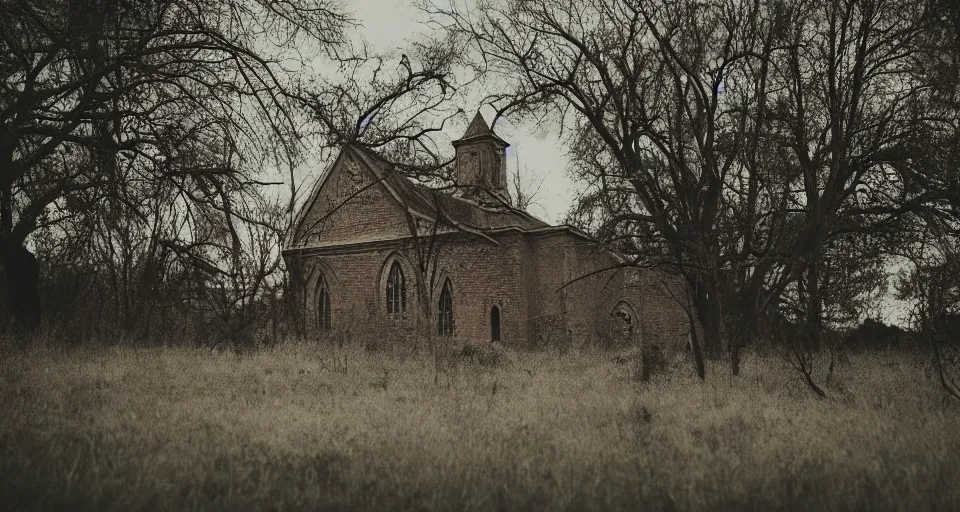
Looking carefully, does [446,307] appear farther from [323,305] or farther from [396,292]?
[323,305]

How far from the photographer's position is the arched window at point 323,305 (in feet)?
89.3

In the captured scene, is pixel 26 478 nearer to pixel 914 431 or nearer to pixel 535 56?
pixel 914 431

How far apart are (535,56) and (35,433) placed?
1313 centimetres

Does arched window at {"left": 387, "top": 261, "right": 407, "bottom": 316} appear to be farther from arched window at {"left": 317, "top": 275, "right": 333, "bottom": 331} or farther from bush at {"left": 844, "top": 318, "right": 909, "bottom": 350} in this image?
bush at {"left": 844, "top": 318, "right": 909, "bottom": 350}

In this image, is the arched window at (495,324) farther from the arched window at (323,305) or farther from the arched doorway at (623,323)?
the arched window at (323,305)

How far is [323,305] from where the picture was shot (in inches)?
1085

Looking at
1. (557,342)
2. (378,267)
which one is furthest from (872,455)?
(378,267)

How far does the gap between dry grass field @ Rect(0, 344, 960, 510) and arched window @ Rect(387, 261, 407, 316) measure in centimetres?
1493

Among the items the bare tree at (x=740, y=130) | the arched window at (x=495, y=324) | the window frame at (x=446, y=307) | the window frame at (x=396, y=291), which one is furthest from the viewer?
the window frame at (x=396, y=291)

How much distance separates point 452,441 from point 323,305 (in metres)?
22.4

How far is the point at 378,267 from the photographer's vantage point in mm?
A: 25781

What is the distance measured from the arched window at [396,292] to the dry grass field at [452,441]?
1493 cm

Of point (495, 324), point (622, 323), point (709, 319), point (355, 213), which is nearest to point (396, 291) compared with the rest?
point (355, 213)

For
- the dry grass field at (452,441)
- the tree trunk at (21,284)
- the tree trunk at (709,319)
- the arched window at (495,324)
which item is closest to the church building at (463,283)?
the arched window at (495,324)
